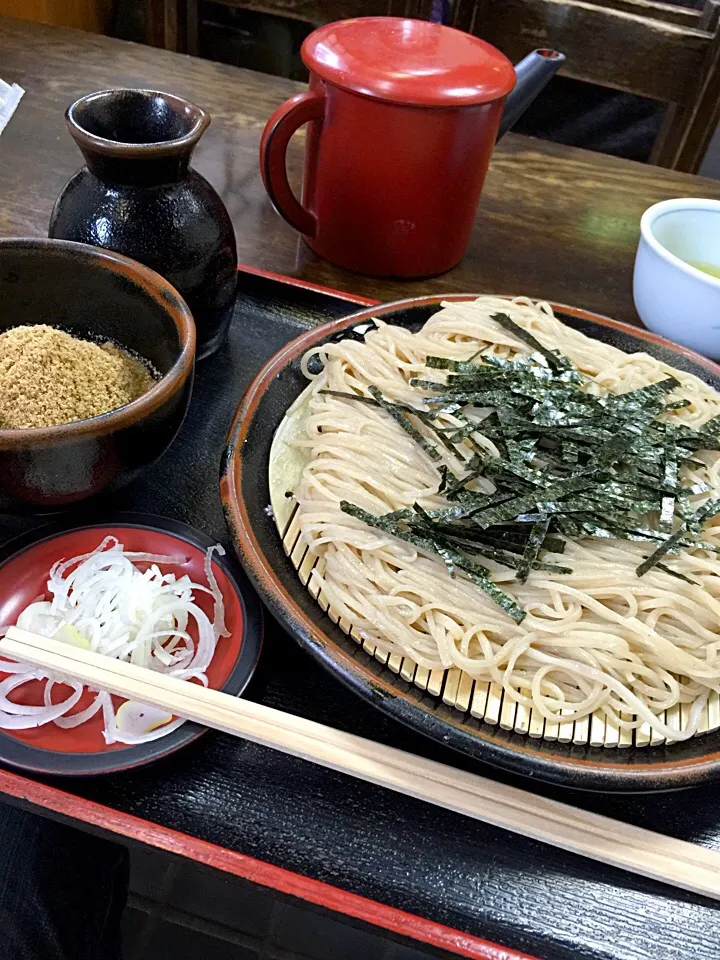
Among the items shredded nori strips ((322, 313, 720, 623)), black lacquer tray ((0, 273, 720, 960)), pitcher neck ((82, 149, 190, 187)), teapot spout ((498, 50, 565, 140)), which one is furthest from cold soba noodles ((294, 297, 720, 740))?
teapot spout ((498, 50, 565, 140))

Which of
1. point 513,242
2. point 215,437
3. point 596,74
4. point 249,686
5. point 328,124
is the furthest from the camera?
point 596,74

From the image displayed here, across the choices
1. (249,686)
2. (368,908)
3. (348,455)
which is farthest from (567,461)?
(368,908)

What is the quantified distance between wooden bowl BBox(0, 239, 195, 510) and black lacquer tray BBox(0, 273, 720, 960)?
15.4 inches

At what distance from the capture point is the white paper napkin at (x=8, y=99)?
7.55 feet

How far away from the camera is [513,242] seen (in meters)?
2.13

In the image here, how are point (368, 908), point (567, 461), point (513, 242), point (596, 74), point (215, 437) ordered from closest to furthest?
point (368, 908)
point (567, 461)
point (215, 437)
point (513, 242)
point (596, 74)

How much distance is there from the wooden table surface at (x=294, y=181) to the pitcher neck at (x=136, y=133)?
0.59 m

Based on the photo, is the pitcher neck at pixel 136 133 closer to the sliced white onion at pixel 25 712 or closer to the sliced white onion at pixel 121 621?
the sliced white onion at pixel 121 621

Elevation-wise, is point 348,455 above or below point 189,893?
above

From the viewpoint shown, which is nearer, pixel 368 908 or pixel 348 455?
pixel 368 908

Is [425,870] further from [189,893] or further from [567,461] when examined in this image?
[567,461]

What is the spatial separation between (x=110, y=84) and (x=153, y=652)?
2248 mm

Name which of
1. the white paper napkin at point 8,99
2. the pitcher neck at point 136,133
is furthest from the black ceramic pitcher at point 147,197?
the white paper napkin at point 8,99

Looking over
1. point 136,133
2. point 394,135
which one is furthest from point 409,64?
point 136,133
